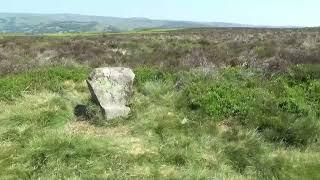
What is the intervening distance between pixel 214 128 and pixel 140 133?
1.43 m

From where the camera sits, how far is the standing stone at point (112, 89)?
10109mm

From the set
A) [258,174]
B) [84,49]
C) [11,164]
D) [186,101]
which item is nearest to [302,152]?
[258,174]

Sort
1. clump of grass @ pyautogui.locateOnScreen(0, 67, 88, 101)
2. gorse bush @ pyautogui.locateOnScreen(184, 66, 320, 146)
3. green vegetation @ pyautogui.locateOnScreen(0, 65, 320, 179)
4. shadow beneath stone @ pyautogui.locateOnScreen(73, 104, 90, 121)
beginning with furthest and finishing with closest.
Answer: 1. clump of grass @ pyautogui.locateOnScreen(0, 67, 88, 101)
2. shadow beneath stone @ pyautogui.locateOnScreen(73, 104, 90, 121)
3. gorse bush @ pyautogui.locateOnScreen(184, 66, 320, 146)
4. green vegetation @ pyautogui.locateOnScreen(0, 65, 320, 179)

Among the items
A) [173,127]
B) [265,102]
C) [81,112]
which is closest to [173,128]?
[173,127]

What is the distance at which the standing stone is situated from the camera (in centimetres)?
1011

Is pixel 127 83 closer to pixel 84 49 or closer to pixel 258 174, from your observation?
pixel 258 174

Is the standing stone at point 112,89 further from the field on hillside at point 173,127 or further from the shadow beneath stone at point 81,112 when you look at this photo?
the shadow beneath stone at point 81,112

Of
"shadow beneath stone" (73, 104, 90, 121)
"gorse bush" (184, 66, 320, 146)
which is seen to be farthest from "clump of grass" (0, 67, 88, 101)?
"gorse bush" (184, 66, 320, 146)

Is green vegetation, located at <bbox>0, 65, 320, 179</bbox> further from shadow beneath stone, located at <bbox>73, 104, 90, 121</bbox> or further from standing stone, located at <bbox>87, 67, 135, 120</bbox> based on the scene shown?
standing stone, located at <bbox>87, 67, 135, 120</bbox>

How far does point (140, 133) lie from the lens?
922 centimetres

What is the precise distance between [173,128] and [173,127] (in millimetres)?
29

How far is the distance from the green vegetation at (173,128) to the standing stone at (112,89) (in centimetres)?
24

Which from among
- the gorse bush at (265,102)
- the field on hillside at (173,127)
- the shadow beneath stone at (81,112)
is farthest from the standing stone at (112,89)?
the gorse bush at (265,102)

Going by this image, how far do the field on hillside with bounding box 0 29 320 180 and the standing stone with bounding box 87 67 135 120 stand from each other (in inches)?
8.1
